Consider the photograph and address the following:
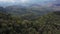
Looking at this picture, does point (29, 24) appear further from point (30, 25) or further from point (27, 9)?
point (27, 9)

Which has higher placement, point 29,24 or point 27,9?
point 27,9

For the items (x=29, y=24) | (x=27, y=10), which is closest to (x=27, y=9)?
(x=27, y=10)

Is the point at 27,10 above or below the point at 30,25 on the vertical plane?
above

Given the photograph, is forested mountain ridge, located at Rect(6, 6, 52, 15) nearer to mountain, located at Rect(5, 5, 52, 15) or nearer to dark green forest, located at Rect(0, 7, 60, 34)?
mountain, located at Rect(5, 5, 52, 15)

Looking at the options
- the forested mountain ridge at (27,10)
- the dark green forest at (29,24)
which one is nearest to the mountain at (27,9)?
the forested mountain ridge at (27,10)

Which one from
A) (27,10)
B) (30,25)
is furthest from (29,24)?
(27,10)

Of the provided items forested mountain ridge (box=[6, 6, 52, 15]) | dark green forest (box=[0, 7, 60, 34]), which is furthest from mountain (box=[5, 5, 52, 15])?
dark green forest (box=[0, 7, 60, 34])

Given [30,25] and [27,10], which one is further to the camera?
[27,10]

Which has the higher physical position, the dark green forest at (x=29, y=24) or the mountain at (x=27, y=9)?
the mountain at (x=27, y=9)

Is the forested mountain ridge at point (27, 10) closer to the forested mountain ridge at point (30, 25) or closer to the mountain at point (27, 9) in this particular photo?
the mountain at point (27, 9)
